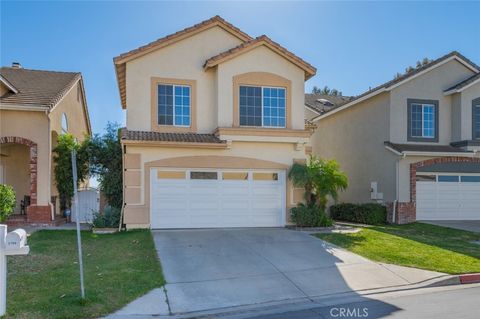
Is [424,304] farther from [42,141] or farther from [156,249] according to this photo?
[42,141]

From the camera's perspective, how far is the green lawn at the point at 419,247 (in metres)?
10.6

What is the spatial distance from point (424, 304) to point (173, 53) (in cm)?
1256

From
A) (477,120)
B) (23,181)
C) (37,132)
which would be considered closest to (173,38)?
(37,132)

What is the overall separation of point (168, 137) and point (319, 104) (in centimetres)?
1564

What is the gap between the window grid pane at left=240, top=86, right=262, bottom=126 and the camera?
1631 cm

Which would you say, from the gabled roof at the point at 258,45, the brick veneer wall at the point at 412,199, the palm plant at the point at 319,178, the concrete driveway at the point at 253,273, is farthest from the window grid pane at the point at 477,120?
the concrete driveway at the point at 253,273

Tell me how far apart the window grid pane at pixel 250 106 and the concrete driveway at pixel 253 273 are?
4901 millimetres

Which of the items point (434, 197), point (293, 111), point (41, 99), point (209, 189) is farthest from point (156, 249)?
point (434, 197)

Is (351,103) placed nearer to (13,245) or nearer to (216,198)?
(216,198)

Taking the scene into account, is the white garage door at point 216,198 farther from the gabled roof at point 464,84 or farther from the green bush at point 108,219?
the gabled roof at point 464,84

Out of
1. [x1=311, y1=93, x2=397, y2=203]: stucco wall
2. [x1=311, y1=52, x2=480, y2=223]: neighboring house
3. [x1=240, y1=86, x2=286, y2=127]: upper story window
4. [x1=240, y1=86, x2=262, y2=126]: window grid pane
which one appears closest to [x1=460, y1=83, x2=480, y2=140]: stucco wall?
[x1=311, y1=52, x2=480, y2=223]: neighboring house

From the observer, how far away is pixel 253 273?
376 inches

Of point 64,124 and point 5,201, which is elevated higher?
point 64,124

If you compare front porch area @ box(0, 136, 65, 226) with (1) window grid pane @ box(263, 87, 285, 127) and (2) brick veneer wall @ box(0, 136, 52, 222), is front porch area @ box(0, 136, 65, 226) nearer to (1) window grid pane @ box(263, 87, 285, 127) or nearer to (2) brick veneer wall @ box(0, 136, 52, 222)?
(2) brick veneer wall @ box(0, 136, 52, 222)
